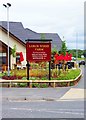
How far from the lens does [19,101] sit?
56.3 feet

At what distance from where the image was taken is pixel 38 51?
84.5 ft

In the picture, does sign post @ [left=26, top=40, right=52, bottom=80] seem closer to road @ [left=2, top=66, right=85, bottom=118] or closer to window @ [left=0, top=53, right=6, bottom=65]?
road @ [left=2, top=66, right=85, bottom=118]

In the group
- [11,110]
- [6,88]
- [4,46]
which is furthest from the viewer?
[4,46]

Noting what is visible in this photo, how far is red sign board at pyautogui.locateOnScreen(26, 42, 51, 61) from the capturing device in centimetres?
2570

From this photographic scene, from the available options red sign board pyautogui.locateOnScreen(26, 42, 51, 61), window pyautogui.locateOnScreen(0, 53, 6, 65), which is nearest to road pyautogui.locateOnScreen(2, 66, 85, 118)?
red sign board pyautogui.locateOnScreen(26, 42, 51, 61)

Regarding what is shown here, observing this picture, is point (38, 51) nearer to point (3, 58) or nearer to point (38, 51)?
point (38, 51)

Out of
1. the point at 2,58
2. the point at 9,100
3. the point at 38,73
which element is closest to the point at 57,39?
the point at 2,58

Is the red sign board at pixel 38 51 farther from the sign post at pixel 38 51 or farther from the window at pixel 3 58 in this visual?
the window at pixel 3 58

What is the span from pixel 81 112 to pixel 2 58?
36.8 meters

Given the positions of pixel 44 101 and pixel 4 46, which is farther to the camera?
pixel 4 46

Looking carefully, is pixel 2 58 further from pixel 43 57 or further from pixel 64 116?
pixel 64 116

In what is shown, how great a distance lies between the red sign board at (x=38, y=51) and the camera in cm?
2570

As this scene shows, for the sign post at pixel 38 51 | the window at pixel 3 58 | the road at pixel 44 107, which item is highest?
→ the sign post at pixel 38 51

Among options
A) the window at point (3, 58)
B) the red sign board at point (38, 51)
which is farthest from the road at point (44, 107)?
the window at point (3, 58)
